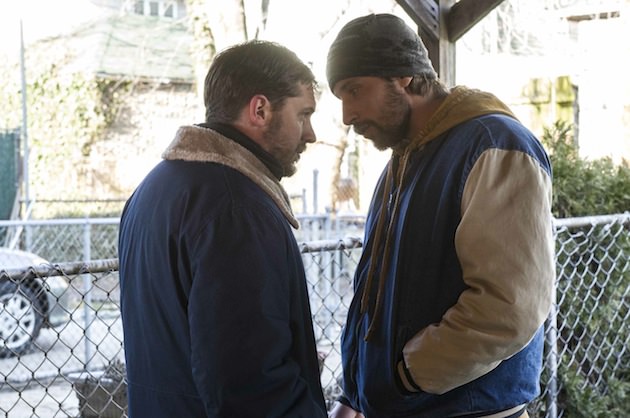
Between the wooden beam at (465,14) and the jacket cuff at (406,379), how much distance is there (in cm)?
166

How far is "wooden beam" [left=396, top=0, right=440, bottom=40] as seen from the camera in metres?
3.41

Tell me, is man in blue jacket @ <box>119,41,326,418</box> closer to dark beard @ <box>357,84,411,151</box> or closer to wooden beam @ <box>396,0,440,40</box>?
dark beard @ <box>357,84,411,151</box>

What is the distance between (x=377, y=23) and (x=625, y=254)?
267 centimetres

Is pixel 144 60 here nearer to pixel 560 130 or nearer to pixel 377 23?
pixel 560 130

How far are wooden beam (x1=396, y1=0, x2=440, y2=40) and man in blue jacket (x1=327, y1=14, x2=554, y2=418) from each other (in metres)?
0.96

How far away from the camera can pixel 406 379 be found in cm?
228

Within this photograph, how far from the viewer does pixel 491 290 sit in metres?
2.12

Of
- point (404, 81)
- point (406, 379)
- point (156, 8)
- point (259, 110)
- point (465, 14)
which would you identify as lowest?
point (406, 379)

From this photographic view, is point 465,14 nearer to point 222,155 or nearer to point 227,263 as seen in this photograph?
point 222,155

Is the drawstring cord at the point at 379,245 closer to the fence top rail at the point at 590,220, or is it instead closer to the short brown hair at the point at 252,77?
the short brown hair at the point at 252,77

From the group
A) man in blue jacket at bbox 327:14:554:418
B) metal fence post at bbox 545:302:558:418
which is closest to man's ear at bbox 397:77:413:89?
man in blue jacket at bbox 327:14:554:418

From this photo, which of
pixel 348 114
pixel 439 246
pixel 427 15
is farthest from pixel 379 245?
pixel 427 15

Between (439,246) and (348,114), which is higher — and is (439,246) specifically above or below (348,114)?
below

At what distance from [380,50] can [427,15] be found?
3.75 ft
